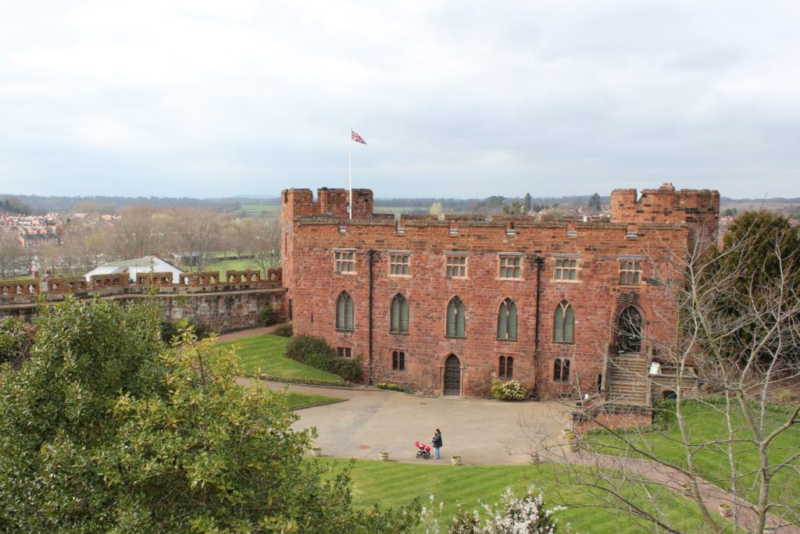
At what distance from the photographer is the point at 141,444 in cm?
862

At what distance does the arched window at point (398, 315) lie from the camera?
32.2 m

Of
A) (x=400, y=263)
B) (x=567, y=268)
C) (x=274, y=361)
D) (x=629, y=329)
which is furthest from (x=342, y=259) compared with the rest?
(x=629, y=329)

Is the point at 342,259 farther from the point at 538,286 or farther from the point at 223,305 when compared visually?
the point at 538,286

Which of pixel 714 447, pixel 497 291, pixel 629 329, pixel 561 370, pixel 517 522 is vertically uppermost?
pixel 497 291

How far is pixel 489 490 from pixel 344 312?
1523 cm

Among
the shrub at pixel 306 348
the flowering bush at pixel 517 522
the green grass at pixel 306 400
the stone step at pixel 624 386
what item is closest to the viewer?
the flowering bush at pixel 517 522

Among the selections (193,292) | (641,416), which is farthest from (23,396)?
(193,292)

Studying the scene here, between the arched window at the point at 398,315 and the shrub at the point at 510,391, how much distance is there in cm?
509

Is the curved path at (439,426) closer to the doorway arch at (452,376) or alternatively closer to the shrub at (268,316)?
the doorway arch at (452,376)

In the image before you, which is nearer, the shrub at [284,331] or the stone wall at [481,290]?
the stone wall at [481,290]

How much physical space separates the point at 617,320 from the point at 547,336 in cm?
309

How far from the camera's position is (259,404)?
32.3ft

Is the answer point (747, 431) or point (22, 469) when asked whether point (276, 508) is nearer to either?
point (22, 469)

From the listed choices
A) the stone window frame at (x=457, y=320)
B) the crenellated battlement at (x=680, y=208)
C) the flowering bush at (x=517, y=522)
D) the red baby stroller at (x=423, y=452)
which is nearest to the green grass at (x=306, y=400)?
the stone window frame at (x=457, y=320)
